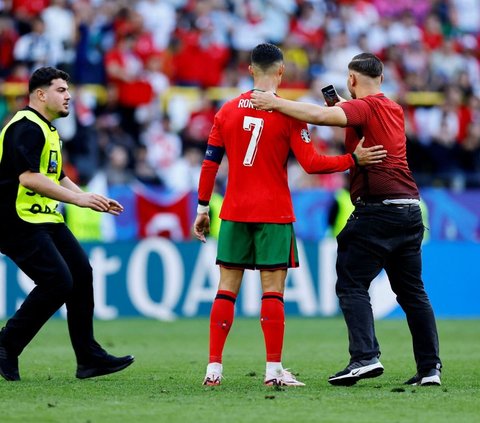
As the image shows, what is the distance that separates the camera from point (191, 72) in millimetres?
20281

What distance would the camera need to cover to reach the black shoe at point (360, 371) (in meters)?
8.08

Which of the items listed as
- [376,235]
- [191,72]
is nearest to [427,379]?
[376,235]

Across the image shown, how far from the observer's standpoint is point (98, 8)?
798 inches

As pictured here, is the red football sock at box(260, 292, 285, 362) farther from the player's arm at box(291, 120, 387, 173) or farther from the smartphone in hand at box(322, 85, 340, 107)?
the smartphone in hand at box(322, 85, 340, 107)

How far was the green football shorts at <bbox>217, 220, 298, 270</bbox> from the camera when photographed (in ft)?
27.0

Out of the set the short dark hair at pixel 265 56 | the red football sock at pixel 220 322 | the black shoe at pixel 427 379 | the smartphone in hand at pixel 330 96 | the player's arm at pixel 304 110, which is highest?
the short dark hair at pixel 265 56

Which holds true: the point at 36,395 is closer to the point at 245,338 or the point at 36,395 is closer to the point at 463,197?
the point at 245,338

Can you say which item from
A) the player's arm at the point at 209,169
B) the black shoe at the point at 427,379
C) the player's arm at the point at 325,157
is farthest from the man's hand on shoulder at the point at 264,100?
the black shoe at the point at 427,379

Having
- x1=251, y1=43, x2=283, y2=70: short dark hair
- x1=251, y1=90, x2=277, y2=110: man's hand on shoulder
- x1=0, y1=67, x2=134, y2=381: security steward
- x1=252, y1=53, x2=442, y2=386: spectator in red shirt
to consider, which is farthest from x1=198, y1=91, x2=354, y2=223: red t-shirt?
x1=0, y1=67, x2=134, y2=381: security steward

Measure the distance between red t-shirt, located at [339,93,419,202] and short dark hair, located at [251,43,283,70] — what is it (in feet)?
1.95

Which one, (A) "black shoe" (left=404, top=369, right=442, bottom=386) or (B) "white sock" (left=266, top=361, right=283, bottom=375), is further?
(A) "black shoe" (left=404, top=369, right=442, bottom=386)

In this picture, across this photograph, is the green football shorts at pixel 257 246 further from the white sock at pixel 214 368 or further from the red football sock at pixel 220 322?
the white sock at pixel 214 368

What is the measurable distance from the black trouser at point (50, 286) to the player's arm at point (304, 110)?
1.94 meters

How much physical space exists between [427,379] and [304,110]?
212 centimetres
